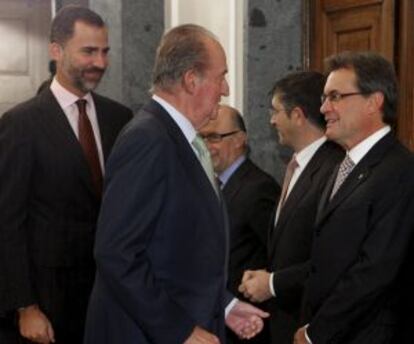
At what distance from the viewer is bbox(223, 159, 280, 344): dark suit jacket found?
363 centimetres


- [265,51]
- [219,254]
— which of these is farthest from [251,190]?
[219,254]

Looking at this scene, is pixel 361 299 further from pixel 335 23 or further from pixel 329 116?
pixel 335 23

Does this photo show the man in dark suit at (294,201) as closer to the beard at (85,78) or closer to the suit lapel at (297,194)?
the suit lapel at (297,194)

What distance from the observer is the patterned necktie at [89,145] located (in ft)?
10.6

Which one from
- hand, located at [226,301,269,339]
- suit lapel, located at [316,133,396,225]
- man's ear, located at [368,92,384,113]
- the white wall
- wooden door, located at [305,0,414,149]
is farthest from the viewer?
the white wall

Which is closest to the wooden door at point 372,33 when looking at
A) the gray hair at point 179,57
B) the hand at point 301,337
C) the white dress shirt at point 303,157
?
the white dress shirt at point 303,157

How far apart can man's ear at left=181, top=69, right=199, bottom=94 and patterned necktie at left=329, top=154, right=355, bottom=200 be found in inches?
30.3

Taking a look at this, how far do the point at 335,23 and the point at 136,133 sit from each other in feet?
6.59

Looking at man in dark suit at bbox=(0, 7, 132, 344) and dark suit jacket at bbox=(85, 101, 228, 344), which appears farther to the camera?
man in dark suit at bbox=(0, 7, 132, 344)

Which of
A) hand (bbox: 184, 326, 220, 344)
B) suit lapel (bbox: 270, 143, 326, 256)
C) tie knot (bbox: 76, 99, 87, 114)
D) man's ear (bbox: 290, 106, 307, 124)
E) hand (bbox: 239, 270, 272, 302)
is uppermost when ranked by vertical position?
tie knot (bbox: 76, 99, 87, 114)

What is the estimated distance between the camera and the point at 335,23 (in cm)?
414

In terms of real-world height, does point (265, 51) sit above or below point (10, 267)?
above

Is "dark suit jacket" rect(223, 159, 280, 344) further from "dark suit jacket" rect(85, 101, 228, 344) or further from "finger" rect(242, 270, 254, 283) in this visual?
"dark suit jacket" rect(85, 101, 228, 344)

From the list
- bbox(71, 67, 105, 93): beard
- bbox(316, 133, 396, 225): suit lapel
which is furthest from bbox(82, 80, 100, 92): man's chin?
bbox(316, 133, 396, 225): suit lapel
